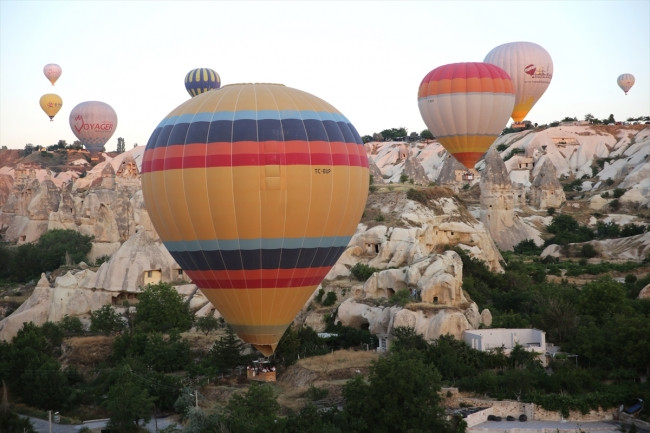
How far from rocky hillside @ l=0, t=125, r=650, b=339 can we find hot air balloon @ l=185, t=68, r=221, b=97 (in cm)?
576

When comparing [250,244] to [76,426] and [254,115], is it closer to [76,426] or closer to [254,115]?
[254,115]

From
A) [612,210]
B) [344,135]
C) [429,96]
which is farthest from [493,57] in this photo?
[344,135]

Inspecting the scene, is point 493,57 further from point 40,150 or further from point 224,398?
point 40,150

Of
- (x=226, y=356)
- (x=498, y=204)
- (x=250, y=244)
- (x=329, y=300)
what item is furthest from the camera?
(x=498, y=204)

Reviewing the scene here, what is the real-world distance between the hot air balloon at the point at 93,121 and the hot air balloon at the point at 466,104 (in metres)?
40.9

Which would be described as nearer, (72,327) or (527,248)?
(72,327)

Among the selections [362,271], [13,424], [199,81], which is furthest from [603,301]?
[199,81]

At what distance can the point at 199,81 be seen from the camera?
6081cm

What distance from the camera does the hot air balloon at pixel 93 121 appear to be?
79.2 metres

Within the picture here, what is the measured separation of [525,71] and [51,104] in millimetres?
40505

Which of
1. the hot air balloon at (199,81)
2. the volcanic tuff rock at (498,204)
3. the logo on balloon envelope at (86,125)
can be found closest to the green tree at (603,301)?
the volcanic tuff rock at (498,204)

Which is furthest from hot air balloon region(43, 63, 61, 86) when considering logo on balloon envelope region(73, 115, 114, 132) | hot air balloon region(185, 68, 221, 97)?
hot air balloon region(185, 68, 221, 97)

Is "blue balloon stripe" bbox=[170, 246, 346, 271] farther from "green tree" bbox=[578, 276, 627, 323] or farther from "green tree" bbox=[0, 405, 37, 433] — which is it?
"green tree" bbox=[578, 276, 627, 323]

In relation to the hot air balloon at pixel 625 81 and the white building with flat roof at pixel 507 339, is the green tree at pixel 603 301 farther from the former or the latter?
the hot air balloon at pixel 625 81
